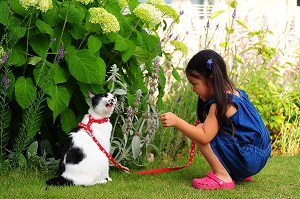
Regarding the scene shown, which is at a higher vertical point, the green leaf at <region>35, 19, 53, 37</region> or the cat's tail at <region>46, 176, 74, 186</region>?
the green leaf at <region>35, 19, 53, 37</region>

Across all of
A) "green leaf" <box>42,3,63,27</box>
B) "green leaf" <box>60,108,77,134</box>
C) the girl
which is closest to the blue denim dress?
the girl

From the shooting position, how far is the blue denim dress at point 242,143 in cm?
412

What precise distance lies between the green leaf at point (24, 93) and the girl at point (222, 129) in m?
1.12

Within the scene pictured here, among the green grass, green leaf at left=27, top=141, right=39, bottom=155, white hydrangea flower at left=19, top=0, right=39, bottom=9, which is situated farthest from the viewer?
green leaf at left=27, top=141, right=39, bottom=155

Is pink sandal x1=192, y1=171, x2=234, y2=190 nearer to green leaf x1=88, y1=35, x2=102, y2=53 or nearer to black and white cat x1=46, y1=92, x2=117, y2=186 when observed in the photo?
black and white cat x1=46, y1=92, x2=117, y2=186

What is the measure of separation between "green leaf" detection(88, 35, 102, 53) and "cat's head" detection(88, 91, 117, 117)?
322mm

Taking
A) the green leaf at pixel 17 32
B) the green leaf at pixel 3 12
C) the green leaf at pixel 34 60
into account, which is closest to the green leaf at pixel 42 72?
the green leaf at pixel 34 60

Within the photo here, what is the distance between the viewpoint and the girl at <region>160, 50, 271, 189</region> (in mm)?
4066

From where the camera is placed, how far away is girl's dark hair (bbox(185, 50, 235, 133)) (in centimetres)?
404

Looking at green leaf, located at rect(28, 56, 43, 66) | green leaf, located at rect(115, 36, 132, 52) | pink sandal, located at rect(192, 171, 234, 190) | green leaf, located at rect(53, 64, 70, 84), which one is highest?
green leaf, located at rect(115, 36, 132, 52)

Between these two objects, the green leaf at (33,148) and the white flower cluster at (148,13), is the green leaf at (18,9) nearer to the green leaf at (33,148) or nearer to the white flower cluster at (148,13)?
the white flower cluster at (148,13)

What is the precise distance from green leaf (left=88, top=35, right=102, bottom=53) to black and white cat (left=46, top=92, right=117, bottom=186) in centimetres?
33

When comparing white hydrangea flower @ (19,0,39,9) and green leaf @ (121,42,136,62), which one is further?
green leaf @ (121,42,136,62)

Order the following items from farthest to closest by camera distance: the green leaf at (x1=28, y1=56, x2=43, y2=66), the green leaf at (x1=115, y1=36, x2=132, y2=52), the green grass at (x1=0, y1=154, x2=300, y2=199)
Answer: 1. the green leaf at (x1=115, y1=36, x2=132, y2=52)
2. the green leaf at (x1=28, y1=56, x2=43, y2=66)
3. the green grass at (x1=0, y1=154, x2=300, y2=199)
